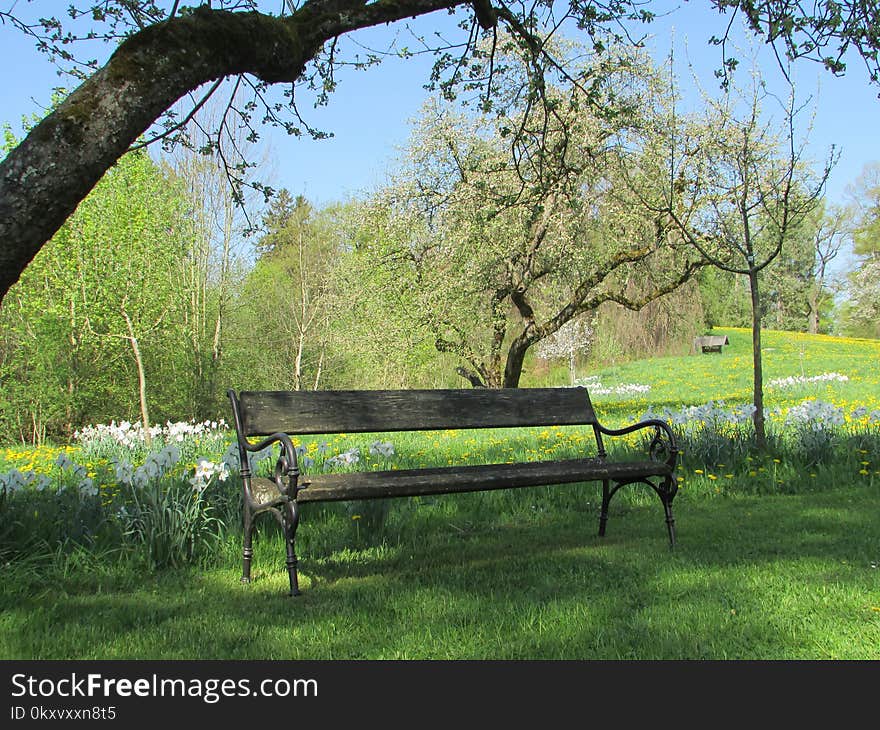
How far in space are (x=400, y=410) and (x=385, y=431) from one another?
0.15 meters

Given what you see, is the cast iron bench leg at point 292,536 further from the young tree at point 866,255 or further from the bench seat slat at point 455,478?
the young tree at point 866,255

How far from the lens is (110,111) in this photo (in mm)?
3088

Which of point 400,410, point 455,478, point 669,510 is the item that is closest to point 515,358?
point 669,510

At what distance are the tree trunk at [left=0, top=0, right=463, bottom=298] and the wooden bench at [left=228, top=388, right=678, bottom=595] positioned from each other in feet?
4.08

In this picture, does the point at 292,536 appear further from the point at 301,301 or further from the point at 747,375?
the point at 747,375

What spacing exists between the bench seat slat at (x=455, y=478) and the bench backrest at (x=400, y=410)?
11.3 inches

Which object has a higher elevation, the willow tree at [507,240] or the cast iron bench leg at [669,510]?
the willow tree at [507,240]

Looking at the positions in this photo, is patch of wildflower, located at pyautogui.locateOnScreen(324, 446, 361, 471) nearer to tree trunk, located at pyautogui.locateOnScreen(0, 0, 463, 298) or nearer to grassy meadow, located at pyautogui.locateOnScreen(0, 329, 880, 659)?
grassy meadow, located at pyautogui.locateOnScreen(0, 329, 880, 659)

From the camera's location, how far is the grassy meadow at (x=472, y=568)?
2.74m

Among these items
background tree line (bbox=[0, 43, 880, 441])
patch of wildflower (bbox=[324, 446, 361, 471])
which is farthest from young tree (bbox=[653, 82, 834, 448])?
patch of wildflower (bbox=[324, 446, 361, 471])

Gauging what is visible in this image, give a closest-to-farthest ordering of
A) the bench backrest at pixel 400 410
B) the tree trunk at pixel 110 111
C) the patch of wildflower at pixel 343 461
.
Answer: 1. the tree trunk at pixel 110 111
2. the bench backrest at pixel 400 410
3. the patch of wildflower at pixel 343 461

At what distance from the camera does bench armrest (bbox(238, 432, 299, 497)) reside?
10.8 feet

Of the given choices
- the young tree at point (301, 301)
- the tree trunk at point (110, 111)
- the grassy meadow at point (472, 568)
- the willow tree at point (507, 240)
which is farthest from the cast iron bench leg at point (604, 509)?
the young tree at point (301, 301)

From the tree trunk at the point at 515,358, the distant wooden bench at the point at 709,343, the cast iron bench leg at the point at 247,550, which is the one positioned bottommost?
the cast iron bench leg at the point at 247,550
